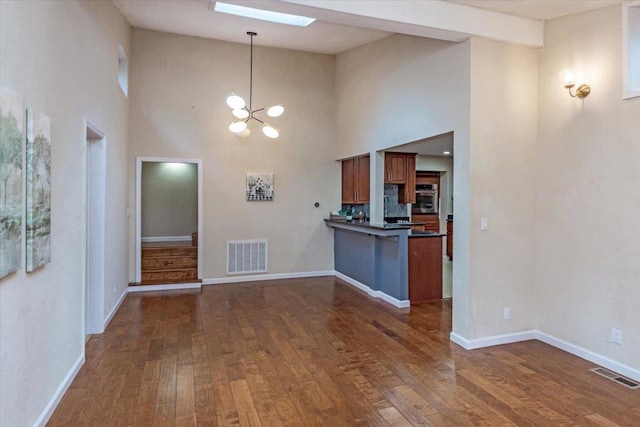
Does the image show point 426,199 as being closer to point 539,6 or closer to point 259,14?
point 259,14

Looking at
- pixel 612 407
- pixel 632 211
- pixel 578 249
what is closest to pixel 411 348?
pixel 612 407

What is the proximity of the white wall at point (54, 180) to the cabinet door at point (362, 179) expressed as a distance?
368 centimetres

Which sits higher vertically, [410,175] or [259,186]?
[410,175]

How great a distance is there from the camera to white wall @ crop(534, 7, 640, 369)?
3064 mm

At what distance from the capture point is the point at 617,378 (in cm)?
303

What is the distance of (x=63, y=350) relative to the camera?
2816 mm

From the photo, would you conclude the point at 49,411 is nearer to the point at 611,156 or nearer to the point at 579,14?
the point at 611,156

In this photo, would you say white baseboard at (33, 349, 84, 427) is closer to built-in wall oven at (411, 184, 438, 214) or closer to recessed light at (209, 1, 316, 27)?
recessed light at (209, 1, 316, 27)

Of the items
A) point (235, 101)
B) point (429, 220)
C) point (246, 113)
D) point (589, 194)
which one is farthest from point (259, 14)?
point (429, 220)

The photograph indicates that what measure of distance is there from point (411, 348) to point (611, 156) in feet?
7.85

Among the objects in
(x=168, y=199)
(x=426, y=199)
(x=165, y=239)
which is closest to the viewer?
(x=165, y=239)

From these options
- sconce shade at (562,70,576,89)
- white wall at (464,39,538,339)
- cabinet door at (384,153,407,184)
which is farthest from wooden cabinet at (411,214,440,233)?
sconce shade at (562,70,576,89)

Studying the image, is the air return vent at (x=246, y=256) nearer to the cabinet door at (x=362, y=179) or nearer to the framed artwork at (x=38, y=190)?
the cabinet door at (x=362, y=179)

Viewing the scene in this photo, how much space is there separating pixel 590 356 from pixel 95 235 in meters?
4.93
